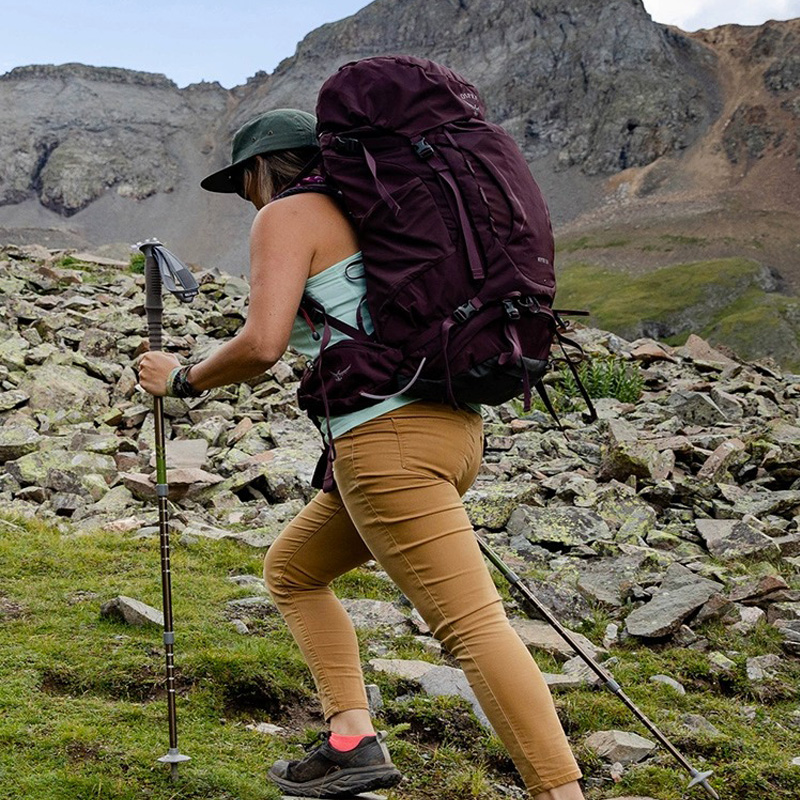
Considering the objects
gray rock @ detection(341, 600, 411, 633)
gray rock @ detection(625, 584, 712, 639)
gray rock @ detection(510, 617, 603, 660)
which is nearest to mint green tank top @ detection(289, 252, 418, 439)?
gray rock @ detection(510, 617, 603, 660)

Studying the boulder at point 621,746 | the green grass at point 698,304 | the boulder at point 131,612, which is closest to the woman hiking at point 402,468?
the boulder at point 621,746

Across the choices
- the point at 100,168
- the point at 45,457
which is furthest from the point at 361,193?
the point at 100,168

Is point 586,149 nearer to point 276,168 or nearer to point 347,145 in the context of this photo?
point 276,168

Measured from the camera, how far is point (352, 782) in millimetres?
4125

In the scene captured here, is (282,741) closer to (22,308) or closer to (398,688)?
(398,688)

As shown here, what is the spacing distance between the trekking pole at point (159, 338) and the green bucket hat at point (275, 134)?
22.4 inches

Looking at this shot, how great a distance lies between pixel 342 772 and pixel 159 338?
2105 mm

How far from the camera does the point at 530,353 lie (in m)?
3.58

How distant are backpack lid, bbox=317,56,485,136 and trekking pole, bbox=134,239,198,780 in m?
1.06

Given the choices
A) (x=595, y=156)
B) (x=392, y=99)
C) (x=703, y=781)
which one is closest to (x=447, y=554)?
(x=392, y=99)

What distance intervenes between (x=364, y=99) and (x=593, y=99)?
203 meters

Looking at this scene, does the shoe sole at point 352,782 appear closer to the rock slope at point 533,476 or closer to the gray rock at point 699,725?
the gray rock at point 699,725

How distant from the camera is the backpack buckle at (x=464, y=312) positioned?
11.2ft

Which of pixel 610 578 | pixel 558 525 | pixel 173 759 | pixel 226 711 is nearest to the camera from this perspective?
pixel 173 759
